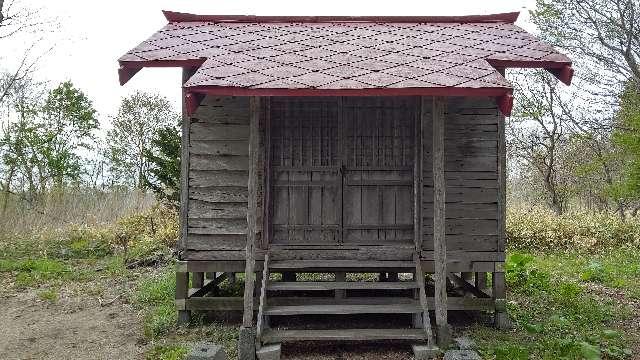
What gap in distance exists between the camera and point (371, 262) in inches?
264

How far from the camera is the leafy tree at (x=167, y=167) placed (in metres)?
15.1

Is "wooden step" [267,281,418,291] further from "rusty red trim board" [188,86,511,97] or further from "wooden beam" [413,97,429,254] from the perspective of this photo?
"rusty red trim board" [188,86,511,97]

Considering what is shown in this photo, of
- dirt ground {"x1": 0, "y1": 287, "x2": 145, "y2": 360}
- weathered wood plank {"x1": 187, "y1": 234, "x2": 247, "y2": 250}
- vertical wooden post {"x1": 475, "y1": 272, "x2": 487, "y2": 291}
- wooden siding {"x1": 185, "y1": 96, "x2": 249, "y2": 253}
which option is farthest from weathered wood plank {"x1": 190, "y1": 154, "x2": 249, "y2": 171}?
vertical wooden post {"x1": 475, "y1": 272, "x2": 487, "y2": 291}

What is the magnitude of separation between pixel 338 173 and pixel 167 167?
30.9ft

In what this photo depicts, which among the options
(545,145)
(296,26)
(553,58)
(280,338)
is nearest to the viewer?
(280,338)

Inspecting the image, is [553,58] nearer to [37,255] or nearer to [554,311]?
[554,311]

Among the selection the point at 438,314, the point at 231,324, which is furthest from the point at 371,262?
the point at 231,324

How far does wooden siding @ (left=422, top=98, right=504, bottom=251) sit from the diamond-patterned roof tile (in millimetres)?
940

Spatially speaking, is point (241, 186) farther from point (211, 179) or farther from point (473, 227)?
point (473, 227)

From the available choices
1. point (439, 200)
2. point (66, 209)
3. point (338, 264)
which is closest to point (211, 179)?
point (338, 264)

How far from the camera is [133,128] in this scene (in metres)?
22.3

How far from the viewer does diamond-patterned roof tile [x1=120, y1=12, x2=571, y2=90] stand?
18.1 ft

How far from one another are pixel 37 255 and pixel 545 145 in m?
16.8

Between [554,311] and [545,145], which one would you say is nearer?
[554,311]
